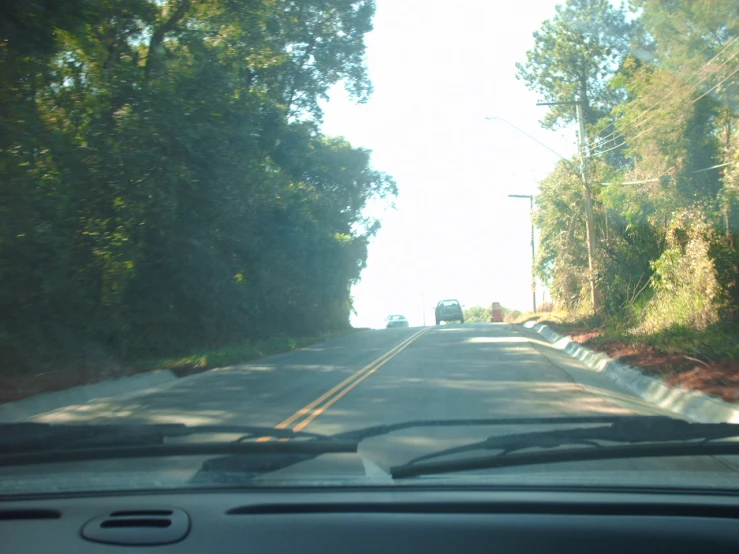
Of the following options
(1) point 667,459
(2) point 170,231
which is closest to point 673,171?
(2) point 170,231

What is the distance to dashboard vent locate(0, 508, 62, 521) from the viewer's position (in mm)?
3891

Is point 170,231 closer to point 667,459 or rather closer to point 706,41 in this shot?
point 667,459

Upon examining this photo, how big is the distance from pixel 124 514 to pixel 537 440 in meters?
2.69

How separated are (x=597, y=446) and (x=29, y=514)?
11.6 ft

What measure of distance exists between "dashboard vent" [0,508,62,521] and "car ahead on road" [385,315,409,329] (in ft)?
151

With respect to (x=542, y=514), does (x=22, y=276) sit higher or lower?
higher

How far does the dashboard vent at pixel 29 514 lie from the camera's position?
12.8 ft

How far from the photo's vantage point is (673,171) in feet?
90.0

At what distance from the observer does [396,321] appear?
5034cm

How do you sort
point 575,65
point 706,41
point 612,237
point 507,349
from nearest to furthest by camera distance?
point 507,349
point 706,41
point 612,237
point 575,65

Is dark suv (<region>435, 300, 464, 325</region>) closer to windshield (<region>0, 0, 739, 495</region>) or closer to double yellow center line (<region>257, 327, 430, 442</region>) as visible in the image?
windshield (<region>0, 0, 739, 495</region>)

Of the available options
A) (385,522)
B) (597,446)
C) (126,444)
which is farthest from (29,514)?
(597,446)

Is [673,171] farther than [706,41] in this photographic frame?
Yes

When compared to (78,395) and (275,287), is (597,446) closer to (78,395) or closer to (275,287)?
(78,395)
